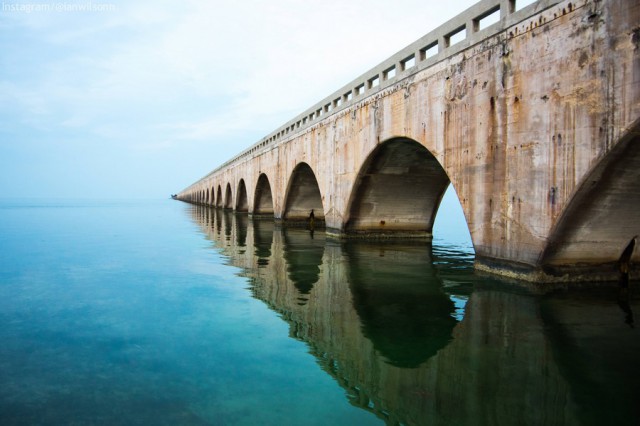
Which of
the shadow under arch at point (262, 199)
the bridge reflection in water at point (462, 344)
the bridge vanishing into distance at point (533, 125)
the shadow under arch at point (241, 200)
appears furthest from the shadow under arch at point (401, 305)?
the shadow under arch at point (241, 200)

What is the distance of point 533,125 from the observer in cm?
859

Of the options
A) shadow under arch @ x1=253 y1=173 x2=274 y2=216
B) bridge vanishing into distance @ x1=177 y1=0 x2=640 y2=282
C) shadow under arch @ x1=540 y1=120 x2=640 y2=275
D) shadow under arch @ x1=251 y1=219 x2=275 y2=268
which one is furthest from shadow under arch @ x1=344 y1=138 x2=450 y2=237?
shadow under arch @ x1=253 y1=173 x2=274 y2=216

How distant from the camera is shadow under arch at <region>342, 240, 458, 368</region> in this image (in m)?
5.87

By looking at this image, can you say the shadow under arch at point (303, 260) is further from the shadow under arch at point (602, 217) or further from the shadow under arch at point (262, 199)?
the shadow under arch at point (262, 199)

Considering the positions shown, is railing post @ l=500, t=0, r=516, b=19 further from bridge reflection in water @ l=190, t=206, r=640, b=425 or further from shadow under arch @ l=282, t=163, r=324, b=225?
shadow under arch @ l=282, t=163, r=324, b=225

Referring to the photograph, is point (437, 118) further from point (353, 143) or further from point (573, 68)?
point (353, 143)

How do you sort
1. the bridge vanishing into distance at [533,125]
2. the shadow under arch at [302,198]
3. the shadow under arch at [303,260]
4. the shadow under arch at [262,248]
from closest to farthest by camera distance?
the bridge vanishing into distance at [533,125], the shadow under arch at [303,260], the shadow under arch at [262,248], the shadow under arch at [302,198]

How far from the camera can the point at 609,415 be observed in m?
4.03

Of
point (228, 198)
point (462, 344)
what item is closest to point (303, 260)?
point (462, 344)

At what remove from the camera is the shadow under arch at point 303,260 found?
9773 mm

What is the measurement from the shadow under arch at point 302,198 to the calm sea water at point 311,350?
14168mm

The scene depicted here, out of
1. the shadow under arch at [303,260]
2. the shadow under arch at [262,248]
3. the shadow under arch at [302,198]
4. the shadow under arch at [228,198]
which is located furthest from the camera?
the shadow under arch at [228,198]

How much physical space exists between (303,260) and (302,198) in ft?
43.8

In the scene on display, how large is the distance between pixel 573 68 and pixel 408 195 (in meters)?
9.51
